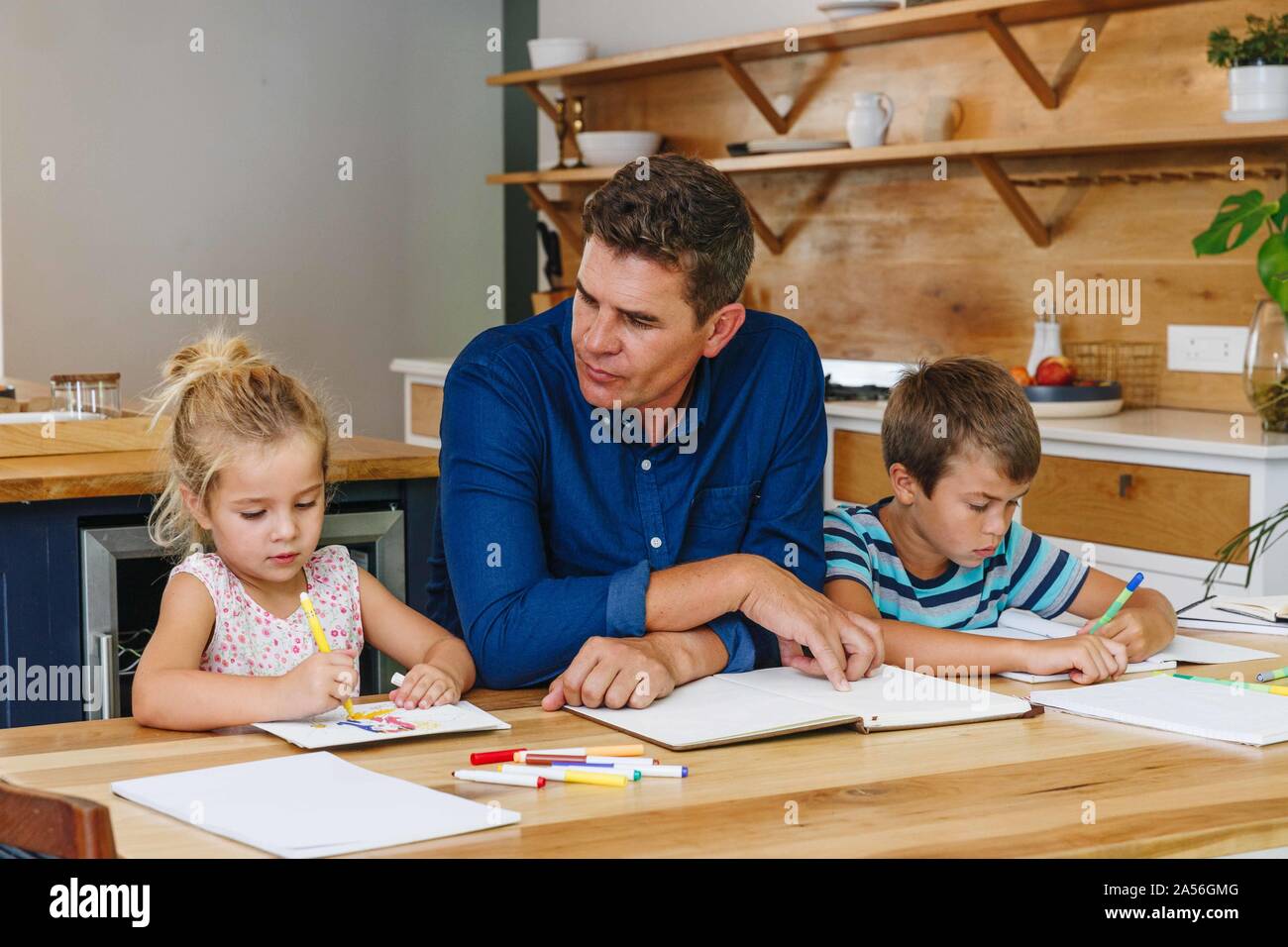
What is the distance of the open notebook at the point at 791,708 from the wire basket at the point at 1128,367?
85.1 inches

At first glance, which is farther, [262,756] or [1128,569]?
[1128,569]

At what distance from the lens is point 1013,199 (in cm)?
360

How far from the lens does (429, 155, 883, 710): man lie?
4.90ft

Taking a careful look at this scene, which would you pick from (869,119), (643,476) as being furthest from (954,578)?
(869,119)

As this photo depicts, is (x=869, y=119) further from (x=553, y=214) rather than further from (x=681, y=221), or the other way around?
(x=681, y=221)

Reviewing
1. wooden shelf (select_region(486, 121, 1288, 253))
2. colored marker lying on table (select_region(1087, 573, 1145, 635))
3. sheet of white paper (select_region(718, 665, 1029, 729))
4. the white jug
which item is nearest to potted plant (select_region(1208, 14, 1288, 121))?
wooden shelf (select_region(486, 121, 1288, 253))

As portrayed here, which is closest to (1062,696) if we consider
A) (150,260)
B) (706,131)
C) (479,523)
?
(479,523)

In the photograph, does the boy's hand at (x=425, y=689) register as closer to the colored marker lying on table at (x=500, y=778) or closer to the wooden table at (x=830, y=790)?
the wooden table at (x=830, y=790)

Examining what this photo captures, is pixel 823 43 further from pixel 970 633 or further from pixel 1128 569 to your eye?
pixel 970 633

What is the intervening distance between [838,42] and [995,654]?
110 inches

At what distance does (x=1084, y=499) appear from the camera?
9.90ft

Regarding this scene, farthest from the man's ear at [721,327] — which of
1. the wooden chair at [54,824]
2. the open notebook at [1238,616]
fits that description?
the wooden chair at [54,824]

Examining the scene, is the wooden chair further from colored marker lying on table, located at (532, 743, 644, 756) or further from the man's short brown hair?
the man's short brown hair
